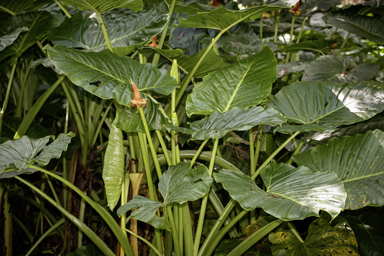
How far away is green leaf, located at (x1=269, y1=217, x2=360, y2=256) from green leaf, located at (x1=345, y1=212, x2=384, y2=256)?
129 millimetres

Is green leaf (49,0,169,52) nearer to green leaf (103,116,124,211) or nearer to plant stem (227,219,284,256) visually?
green leaf (103,116,124,211)

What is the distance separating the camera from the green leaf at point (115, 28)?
1001 mm

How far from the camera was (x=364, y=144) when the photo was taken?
2.60 ft

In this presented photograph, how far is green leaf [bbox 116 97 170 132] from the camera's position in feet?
2.68

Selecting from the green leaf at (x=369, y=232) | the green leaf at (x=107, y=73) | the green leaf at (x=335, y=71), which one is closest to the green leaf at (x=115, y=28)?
the green leaf at (x=107, y=73)

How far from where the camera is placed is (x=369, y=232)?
1.00 meters

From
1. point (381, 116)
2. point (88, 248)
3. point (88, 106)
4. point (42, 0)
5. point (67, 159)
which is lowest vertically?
point (88, 248)

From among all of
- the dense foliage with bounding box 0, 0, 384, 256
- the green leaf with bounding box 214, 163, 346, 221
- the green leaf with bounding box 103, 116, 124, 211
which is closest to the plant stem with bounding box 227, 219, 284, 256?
the dense foliage with bounding box 0, 0, 384, 256

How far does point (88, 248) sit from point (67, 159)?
54 centimetres

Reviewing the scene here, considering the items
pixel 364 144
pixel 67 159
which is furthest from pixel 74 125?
pixel 364 144

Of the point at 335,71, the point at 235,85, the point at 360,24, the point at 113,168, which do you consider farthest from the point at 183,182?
the point at 360,24

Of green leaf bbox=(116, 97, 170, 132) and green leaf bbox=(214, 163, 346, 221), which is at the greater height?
green leaf bbox=(116, 97, 170, 132)

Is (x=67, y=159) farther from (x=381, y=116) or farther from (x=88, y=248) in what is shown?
Result: (x=381, y=116)

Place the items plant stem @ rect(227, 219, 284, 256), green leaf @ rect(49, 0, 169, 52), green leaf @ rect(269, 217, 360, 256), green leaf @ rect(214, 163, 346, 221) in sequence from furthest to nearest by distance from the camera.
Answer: green leaf @ rect(49, 0, 169, 52) → green leaf @ rect(269, 217, 360, 256) → plant stem @ rect(227, 219, 284, 256) → green leaf @ rect(214, 163, 346, 221)
